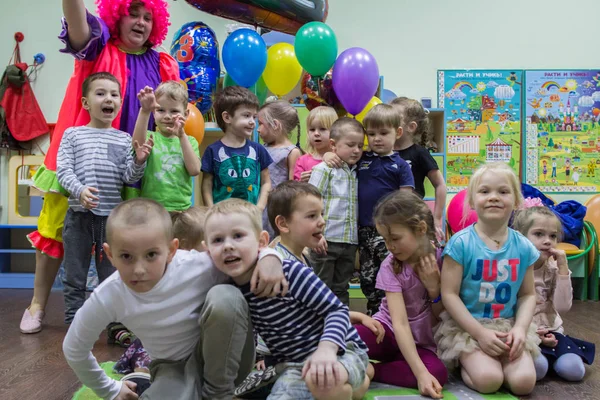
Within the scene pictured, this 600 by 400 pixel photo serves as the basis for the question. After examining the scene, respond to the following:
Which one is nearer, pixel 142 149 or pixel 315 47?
pixel 142 149

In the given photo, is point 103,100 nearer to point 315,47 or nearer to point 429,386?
point 315,47

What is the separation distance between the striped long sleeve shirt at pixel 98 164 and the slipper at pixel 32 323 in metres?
0.62

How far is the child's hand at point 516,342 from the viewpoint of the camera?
1.62 meters

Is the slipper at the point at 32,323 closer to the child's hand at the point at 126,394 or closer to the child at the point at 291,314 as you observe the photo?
the child's hand at the point at 126,394

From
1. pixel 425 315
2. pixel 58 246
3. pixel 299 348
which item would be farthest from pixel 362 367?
pixel 58 246

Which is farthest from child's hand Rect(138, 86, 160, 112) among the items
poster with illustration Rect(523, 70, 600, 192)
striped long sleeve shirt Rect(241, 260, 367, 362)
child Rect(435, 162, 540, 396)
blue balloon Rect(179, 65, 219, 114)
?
poster with illustration Rect(523, 70, 600, 192)

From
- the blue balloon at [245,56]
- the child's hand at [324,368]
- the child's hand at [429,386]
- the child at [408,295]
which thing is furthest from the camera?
the blue balloon at [245,56]

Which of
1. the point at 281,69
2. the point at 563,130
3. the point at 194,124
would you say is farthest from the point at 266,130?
the point at 563,130

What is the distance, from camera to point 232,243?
128cm

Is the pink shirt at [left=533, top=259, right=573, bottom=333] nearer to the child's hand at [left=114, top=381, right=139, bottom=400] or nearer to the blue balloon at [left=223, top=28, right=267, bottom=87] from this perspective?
the child's hand at [left=114, top=381, right=139, bottom=400]

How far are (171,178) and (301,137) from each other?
151 cm

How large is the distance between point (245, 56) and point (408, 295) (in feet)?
6.38

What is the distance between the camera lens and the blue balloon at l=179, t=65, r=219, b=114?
10.8 ft

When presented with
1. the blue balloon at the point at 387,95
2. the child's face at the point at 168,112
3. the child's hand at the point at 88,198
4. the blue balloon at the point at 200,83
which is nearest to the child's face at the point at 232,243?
the child's hand at the point at 88,198
